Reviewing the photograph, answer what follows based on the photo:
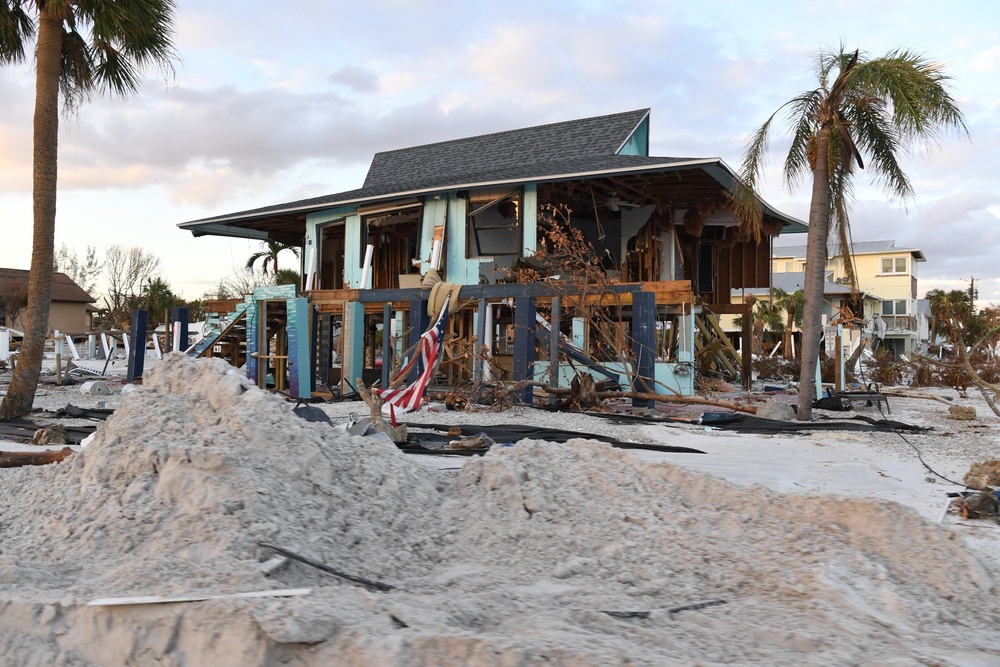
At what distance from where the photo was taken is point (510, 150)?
64.6ft

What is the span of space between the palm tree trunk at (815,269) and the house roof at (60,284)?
46159 millimetres

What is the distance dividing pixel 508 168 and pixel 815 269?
7612 mm

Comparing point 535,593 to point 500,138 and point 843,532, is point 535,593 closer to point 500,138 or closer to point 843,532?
point 843,532

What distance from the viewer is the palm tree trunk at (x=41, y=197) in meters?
11.7

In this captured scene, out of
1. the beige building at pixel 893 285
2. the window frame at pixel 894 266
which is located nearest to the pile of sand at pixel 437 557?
the beige building at pixel 893 285

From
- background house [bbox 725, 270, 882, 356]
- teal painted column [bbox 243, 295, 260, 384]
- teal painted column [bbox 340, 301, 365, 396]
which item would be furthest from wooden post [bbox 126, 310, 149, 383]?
background house [bbox 725, 270, 882, 356]

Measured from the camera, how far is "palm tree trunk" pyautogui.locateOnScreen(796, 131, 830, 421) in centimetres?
1194

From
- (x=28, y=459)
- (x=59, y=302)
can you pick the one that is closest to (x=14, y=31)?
(x=28, y=459)

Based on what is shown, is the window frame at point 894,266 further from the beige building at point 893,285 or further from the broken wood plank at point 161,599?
the broken wood plank at point 161,599

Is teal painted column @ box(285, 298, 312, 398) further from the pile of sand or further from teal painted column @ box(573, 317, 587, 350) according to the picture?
the pile of sand

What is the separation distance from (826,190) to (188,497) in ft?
35.2

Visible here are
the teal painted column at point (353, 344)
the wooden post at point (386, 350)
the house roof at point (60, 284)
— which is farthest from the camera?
the house roof at point (60, 284)

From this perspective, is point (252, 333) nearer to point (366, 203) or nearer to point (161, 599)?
point (366, 203)

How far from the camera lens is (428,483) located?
5395 millimetres
